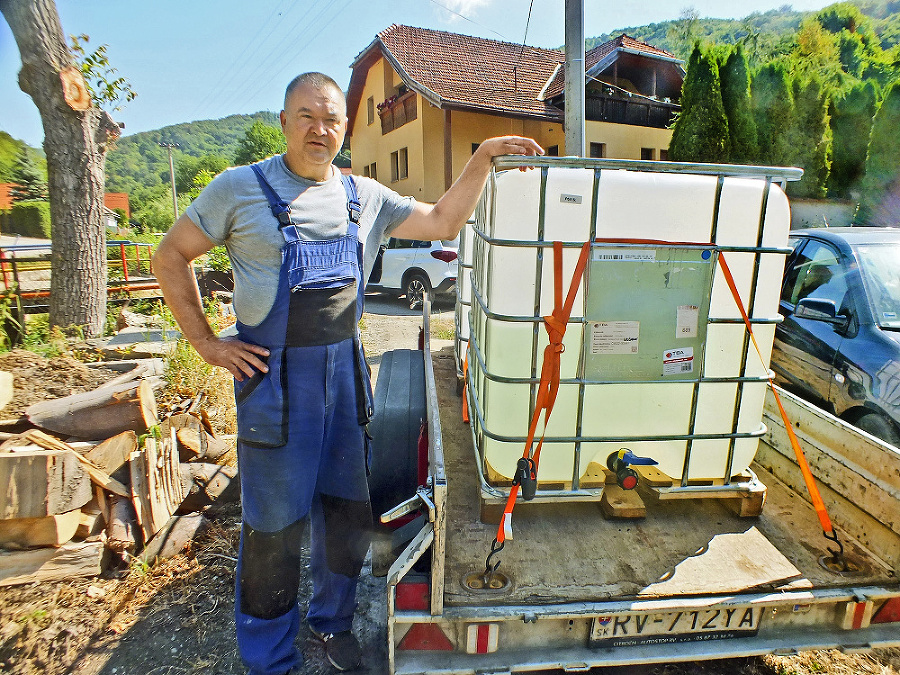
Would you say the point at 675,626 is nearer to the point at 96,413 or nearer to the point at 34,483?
the point at 34,483

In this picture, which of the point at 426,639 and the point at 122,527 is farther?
the point at 122,527

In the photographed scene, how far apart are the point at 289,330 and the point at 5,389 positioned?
2.37 meters

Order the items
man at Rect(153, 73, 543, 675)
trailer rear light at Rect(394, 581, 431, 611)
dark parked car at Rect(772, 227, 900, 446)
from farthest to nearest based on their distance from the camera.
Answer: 1. dark parked car at Rect(772, 227, 900, 446)
2. man at Rect(153, 73, 543, 675)
3. trailer rear light at Rect(394, 581, 431, 611)

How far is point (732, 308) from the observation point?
7.19ft

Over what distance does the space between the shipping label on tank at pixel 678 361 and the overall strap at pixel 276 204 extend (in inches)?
61.6

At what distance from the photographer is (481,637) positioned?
176 cm

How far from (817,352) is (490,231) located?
306 centimetres

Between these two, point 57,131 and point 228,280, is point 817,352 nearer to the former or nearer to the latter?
point 57,131

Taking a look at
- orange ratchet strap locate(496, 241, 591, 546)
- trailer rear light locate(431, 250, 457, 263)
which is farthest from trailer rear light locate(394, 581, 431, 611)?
trailer rear light locate(431, 250, 457, 263)

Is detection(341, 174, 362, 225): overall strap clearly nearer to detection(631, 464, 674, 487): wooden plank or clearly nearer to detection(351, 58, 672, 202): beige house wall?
detection(631, 464, 674, 487): wooden plank

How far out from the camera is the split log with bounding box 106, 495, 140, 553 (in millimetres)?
→ 2877

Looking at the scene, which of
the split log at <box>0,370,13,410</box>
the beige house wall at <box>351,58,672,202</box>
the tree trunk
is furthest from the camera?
the beige house wall at <box>351,58,672,202</box>

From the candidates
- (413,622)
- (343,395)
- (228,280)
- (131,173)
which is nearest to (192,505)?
(343,395)

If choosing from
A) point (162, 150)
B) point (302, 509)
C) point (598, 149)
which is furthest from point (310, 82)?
point (162, 150)
